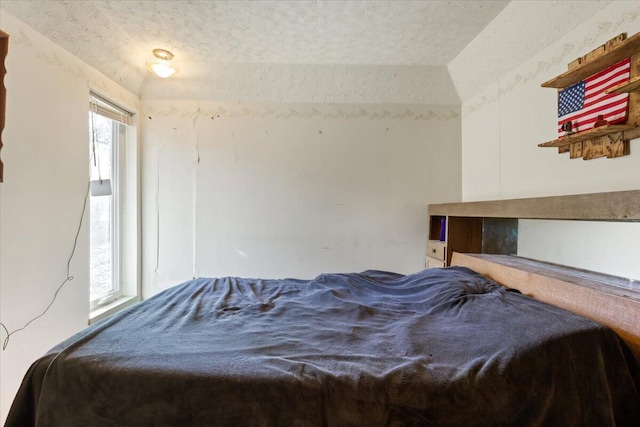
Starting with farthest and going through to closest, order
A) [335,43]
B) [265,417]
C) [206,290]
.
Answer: [335,43] → [206,290] → [265,417]

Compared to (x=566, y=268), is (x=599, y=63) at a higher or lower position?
higher

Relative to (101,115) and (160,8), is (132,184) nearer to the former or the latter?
(101,115)

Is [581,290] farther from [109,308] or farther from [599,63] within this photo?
[109,308]

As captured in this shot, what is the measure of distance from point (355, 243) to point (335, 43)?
5.17ft

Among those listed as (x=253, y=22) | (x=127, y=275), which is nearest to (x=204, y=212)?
(x=127, y=275)

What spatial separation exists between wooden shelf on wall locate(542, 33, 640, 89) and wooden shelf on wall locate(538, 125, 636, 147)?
0.30 meters

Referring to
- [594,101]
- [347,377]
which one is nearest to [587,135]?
[594,101]

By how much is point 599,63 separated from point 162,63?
2.65 m

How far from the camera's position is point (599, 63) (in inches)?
51.1

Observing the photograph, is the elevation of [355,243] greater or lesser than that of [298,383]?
greater

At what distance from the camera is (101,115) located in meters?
2.13

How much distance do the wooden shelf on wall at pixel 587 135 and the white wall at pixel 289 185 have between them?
1029 mm

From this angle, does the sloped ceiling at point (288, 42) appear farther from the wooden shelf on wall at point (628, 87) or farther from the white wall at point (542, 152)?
the wooden shelf on wall at point (628, 87)

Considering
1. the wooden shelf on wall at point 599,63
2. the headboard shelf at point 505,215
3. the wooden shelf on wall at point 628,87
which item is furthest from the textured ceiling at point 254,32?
the headboard shelf at point 505,215
